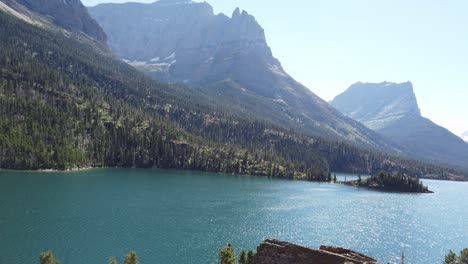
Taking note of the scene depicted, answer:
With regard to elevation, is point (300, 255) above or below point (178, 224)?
above

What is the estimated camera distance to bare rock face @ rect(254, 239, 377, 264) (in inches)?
1576

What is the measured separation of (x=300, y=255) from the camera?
4197cm

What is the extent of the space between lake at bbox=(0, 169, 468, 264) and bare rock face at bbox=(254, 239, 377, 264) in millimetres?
49598

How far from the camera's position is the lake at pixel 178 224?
307 feet

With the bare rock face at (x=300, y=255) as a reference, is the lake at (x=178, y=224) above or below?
below

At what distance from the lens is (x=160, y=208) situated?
149m

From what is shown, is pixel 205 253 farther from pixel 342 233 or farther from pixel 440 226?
pixel 440 226

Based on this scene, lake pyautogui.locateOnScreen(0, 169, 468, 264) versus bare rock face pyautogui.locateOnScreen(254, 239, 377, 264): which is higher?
bare rock face pyautogui.locateOnScreen(254, 239, 377, 264)

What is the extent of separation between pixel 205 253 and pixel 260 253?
5470cm

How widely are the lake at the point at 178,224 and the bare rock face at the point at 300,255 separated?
49598 mm

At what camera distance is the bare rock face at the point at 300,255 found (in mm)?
40041

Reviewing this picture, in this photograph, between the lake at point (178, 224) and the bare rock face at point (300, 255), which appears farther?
the lake at point (178, 224)

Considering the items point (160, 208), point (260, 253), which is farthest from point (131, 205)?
point (260, 253)

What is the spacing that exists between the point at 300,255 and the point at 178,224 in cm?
8838
